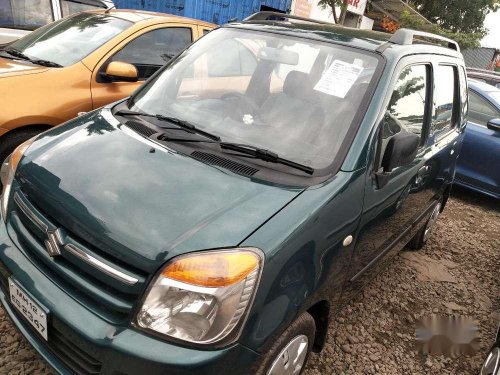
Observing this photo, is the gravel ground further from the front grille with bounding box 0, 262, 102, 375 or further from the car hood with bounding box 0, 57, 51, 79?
the car hood with bounding box 0, 57, 51, 79

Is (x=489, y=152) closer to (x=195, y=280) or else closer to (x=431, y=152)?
(x=431, y=152)

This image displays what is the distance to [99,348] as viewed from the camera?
1.41 m

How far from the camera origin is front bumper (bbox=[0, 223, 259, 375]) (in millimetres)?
1348

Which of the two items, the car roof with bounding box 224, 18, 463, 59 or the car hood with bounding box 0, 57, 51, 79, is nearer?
the car roof with bounding box 224, 18, 463, 59

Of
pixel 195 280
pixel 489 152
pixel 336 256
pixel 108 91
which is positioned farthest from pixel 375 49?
→ pixel 489 152

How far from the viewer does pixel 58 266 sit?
158 cm

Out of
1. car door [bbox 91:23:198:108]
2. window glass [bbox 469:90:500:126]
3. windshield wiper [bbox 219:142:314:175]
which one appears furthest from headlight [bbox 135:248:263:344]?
window glass [bbox 469:90:500:126]

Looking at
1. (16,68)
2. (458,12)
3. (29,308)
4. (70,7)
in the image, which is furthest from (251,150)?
(458,12)

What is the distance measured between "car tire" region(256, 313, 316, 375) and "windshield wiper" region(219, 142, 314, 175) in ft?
2.13

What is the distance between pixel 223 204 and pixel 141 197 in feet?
1.07

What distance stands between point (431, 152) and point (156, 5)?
11487 millimetres

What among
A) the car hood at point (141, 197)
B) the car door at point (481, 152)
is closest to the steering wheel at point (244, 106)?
the car hood at point (141, 197)

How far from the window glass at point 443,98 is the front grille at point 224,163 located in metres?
1.69

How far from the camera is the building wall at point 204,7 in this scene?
11656 millimetres
